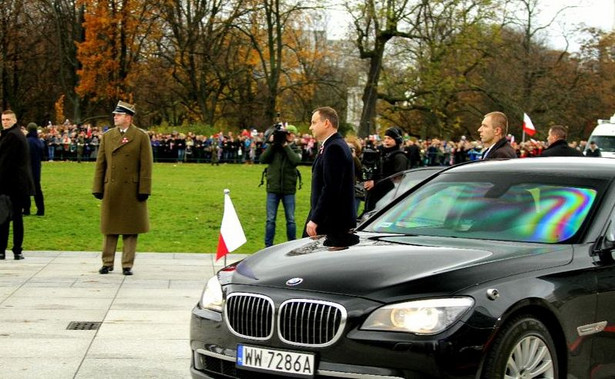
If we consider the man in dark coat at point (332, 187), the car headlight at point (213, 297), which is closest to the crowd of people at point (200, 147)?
the man in dark coat at point (332, 187)

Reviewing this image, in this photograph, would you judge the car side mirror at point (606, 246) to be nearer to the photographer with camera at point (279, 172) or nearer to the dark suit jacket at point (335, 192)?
the dark suit jacket at point (335, 192)

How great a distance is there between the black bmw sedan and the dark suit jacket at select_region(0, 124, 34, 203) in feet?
28.0

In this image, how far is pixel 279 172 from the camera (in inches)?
612

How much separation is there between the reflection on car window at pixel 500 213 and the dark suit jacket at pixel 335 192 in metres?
2.23

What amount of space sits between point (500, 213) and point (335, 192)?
2956 mm

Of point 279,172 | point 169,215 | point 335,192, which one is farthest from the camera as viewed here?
point 169,215

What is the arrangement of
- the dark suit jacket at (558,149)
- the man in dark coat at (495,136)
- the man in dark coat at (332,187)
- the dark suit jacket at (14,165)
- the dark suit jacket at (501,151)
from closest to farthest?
the man in dark coat at (332,187) → the dark suit jacket at (501,151) → the man in dark coat at (495,136) → the dark suit jacket at (14,165) → the dark suit jacket at (558,149)

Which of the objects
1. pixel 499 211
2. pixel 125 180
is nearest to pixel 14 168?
pixel 125 180

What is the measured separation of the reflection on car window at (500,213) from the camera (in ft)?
21.4

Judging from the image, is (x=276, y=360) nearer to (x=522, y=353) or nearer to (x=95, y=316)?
(x=522, y=353)

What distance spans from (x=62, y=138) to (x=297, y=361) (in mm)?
45871

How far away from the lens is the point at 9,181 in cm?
1454

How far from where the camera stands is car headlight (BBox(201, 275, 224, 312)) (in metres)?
6.19

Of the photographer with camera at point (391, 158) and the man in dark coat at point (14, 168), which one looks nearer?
the man in dark coat at point (14, 168)
